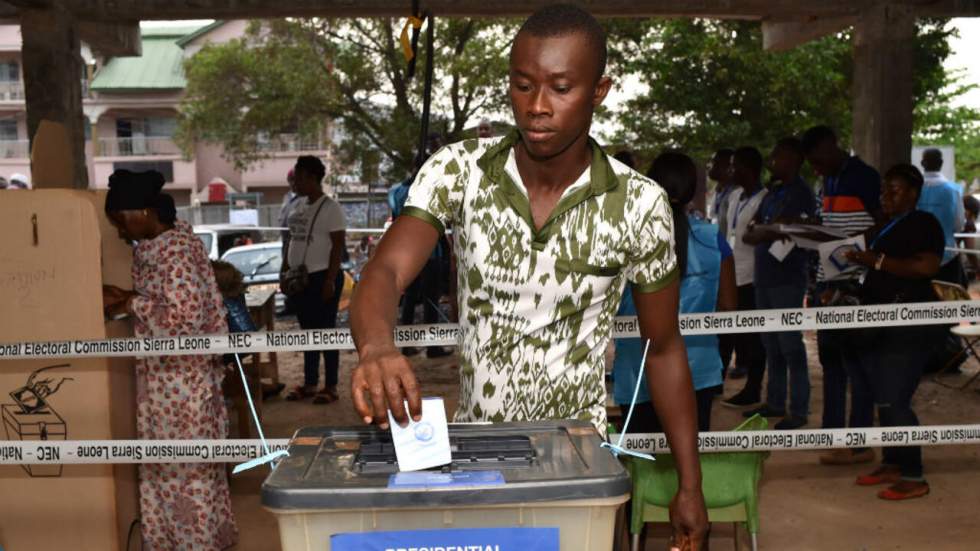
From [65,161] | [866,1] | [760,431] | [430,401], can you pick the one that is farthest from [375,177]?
[430,401]

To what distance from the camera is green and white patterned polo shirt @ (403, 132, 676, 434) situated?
1.85 metres

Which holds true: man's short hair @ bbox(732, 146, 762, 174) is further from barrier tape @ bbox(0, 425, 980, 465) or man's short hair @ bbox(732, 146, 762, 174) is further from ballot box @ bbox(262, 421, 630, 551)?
ballot box @ bbox(262, 421, 630, 551)

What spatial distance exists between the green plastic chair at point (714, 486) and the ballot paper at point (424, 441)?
2.11 meters

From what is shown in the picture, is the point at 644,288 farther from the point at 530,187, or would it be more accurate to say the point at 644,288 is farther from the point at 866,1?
the point at 866,1

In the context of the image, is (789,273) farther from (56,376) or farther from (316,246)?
(56,376)

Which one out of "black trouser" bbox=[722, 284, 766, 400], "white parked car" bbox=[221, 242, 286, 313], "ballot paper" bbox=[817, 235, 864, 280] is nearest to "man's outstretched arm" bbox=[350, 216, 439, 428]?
"ballot paper" bbox=[817, 235, 864, 280]

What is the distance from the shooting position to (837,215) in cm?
618

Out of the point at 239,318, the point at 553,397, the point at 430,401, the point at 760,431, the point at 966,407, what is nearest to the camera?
the point at 430,401

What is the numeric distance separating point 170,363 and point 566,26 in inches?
117

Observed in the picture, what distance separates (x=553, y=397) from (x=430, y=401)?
540mm

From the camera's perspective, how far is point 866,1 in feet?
25.9

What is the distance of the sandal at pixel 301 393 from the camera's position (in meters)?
8.17

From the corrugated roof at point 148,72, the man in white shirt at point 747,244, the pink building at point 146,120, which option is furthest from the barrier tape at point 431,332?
the corrugated roof at point 148,72

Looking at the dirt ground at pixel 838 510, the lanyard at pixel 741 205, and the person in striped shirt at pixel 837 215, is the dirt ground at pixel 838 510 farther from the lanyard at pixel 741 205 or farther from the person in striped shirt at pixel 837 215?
the lanyard at pixel 741 205
